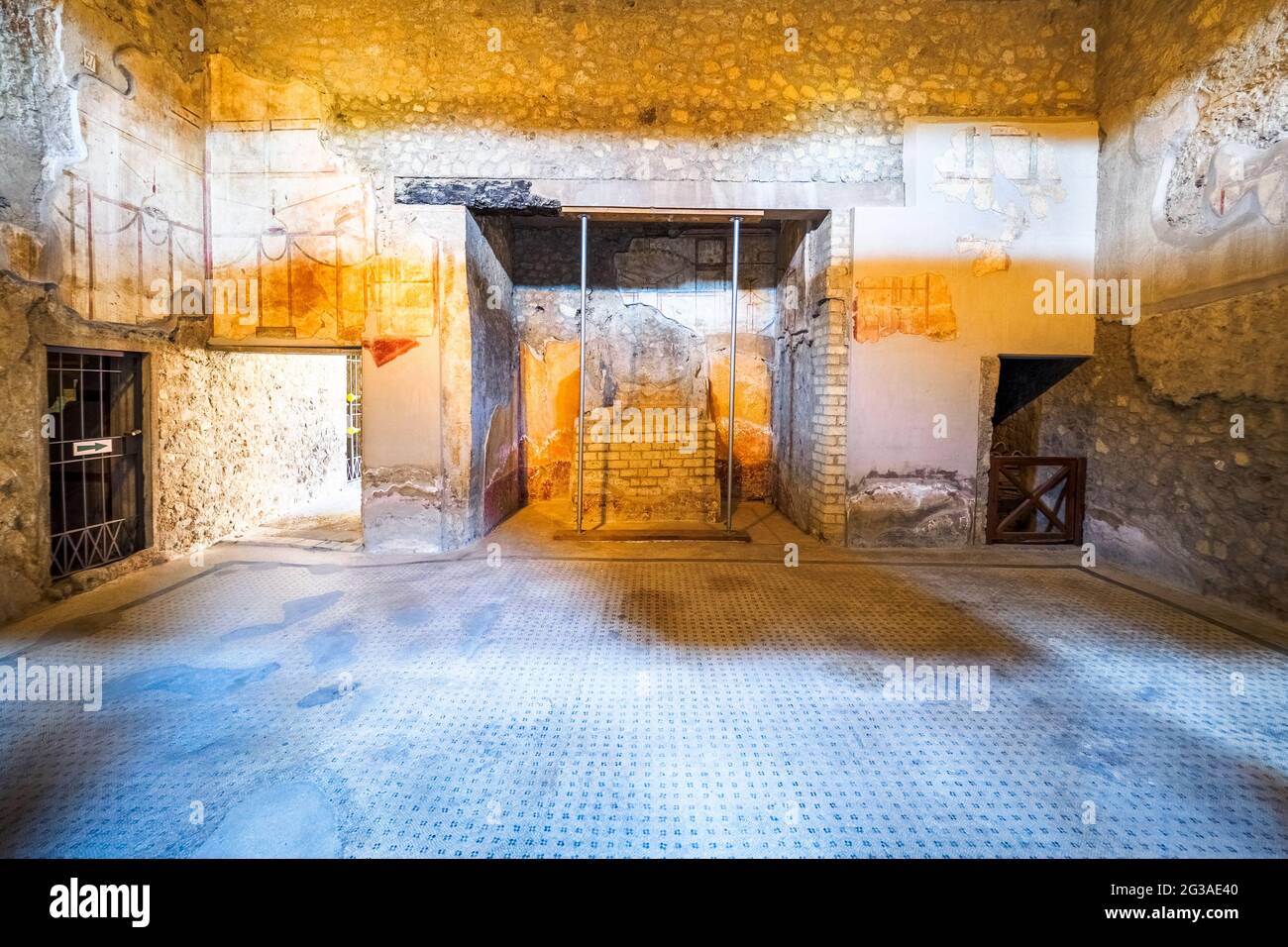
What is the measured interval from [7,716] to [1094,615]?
6.08 meters

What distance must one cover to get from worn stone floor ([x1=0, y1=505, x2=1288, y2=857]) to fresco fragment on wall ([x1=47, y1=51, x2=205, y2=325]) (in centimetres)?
227

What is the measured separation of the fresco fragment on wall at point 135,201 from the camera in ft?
14.2

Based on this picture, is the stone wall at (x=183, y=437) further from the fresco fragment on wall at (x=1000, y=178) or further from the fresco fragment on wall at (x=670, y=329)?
the fresco fragment on wall at (x=1000, y=178)

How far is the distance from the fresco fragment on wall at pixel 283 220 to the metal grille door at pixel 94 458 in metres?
1.03

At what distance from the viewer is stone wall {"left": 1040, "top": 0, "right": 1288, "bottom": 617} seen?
4.10 metres

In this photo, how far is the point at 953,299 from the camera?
5.77 meters

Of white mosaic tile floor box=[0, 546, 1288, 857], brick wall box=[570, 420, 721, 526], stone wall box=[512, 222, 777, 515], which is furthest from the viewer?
stone wall box=[512, 222, 777, 515]

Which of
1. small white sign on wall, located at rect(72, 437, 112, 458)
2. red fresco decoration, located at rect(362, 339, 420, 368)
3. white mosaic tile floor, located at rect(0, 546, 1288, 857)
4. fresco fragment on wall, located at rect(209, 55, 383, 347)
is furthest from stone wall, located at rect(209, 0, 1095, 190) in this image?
white mosaic tile floor, located at rect(0, 546, 1288, 857)

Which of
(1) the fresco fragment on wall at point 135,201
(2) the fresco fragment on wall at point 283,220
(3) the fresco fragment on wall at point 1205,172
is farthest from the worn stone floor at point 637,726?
(3) the fresco fragment on wall at point 1205,172

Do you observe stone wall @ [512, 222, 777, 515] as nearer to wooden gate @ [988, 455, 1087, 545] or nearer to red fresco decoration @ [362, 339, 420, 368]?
red fresco decoration @ [362, 339, 420, 368]

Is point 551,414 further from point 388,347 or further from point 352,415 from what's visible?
point 352,415

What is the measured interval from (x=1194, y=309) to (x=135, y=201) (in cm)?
817

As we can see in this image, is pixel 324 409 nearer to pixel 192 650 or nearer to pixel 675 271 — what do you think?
pixel 675 271

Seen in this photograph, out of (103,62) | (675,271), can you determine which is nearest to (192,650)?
(103,62)
